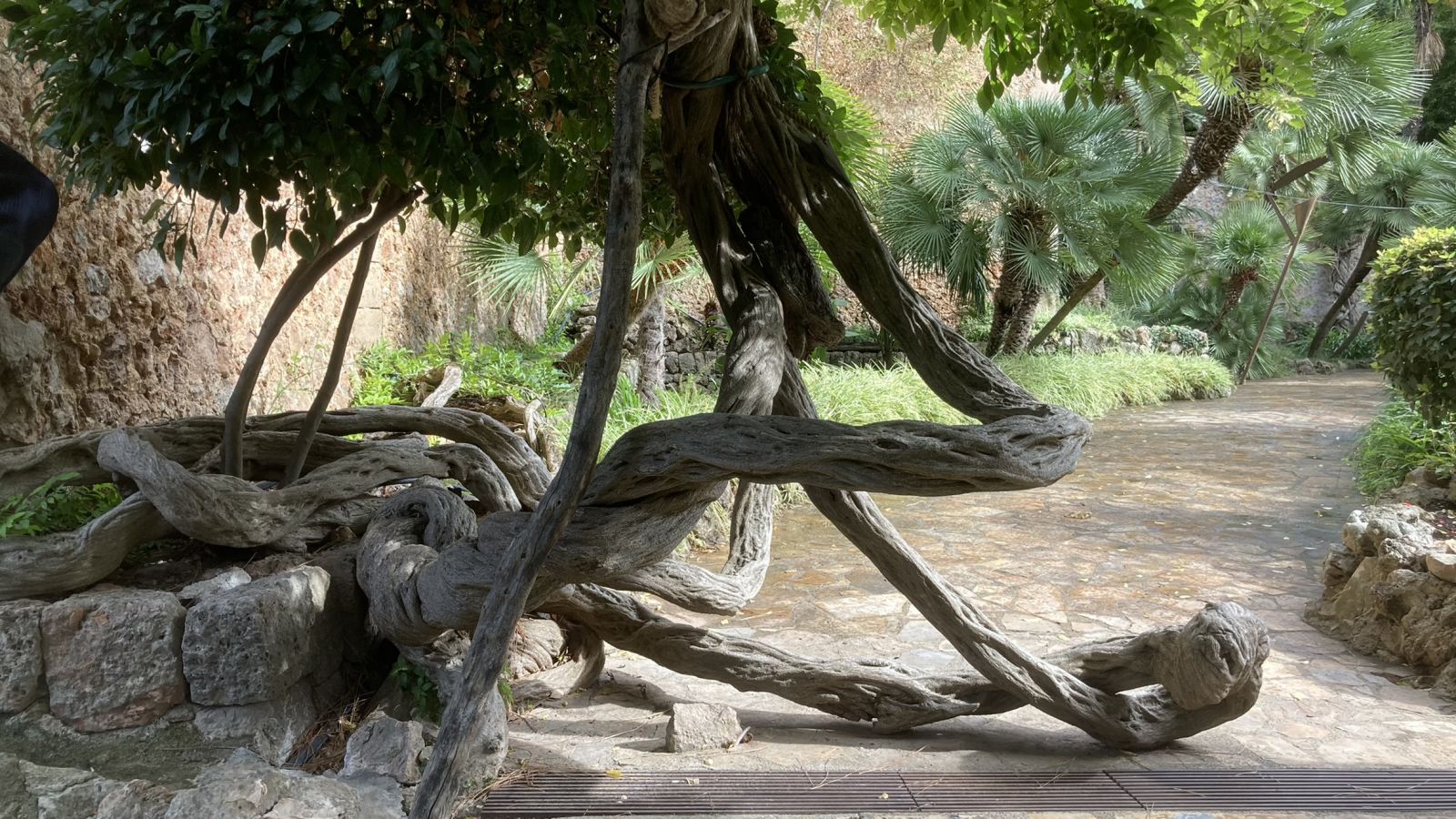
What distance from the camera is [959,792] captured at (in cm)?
304

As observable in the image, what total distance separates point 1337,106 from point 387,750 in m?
12.5

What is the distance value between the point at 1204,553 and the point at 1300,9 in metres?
3.96

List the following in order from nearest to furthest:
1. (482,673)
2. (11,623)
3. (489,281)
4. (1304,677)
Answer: (482,673) < (11,623) < (1304,677) < (489,281)

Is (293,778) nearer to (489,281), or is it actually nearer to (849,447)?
(849,447)

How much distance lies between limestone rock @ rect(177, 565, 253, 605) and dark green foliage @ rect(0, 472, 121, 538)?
1.48 feet

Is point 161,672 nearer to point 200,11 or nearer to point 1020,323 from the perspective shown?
point 200,11

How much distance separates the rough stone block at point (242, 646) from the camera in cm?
283

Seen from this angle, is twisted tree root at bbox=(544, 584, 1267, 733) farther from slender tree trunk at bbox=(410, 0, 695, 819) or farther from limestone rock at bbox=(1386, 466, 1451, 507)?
limestone rock at bbox=(1386, 466, 1451, 507)

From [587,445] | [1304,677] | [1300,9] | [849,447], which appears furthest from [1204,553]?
[587,445]

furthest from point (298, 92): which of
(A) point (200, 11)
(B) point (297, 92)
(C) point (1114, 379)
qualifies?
(C) point (1114, 379)

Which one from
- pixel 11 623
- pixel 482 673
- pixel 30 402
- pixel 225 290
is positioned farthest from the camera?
pixel 225 290

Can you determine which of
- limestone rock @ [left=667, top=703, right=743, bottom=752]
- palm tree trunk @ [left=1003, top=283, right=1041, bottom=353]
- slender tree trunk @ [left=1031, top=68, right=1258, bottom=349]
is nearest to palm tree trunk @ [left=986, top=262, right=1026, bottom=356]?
palm tree trunk @ [left=1003, top=283, right=1041, bottom=353]

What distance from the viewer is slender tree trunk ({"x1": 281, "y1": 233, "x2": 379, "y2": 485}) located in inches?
144

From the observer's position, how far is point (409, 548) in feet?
10.5
